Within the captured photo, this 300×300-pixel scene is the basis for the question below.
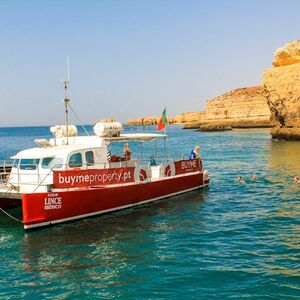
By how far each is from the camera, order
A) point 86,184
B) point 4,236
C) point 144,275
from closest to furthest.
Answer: point 144,275 < point 4,236 < point 86,184

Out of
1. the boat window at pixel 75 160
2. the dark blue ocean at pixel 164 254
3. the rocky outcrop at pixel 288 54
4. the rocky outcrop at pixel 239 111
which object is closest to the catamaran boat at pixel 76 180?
the boat window at pixel 75 160

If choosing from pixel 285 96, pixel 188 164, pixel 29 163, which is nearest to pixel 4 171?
pixel 29 163

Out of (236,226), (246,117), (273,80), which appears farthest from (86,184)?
(246,117)

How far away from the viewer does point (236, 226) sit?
47.5 ft

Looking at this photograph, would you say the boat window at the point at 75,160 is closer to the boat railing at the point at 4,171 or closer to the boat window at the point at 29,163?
the boat window at the point at 29,163

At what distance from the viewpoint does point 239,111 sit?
131125 millimetres

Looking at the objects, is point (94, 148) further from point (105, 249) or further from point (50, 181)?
point (105, 249)

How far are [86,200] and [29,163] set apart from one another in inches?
115

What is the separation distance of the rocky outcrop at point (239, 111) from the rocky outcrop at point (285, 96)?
163 feet

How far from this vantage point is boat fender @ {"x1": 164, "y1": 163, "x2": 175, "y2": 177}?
19848 mm

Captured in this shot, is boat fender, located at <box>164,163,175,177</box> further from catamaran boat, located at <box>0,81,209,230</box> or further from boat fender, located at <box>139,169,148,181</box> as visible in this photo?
boat fender, located at <box>139,169,148,181</box>

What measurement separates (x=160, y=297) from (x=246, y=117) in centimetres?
12327

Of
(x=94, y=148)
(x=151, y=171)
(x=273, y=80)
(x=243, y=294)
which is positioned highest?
(x=273, y=80)

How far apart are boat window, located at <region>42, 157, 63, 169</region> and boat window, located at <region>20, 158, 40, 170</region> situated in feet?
1.05
